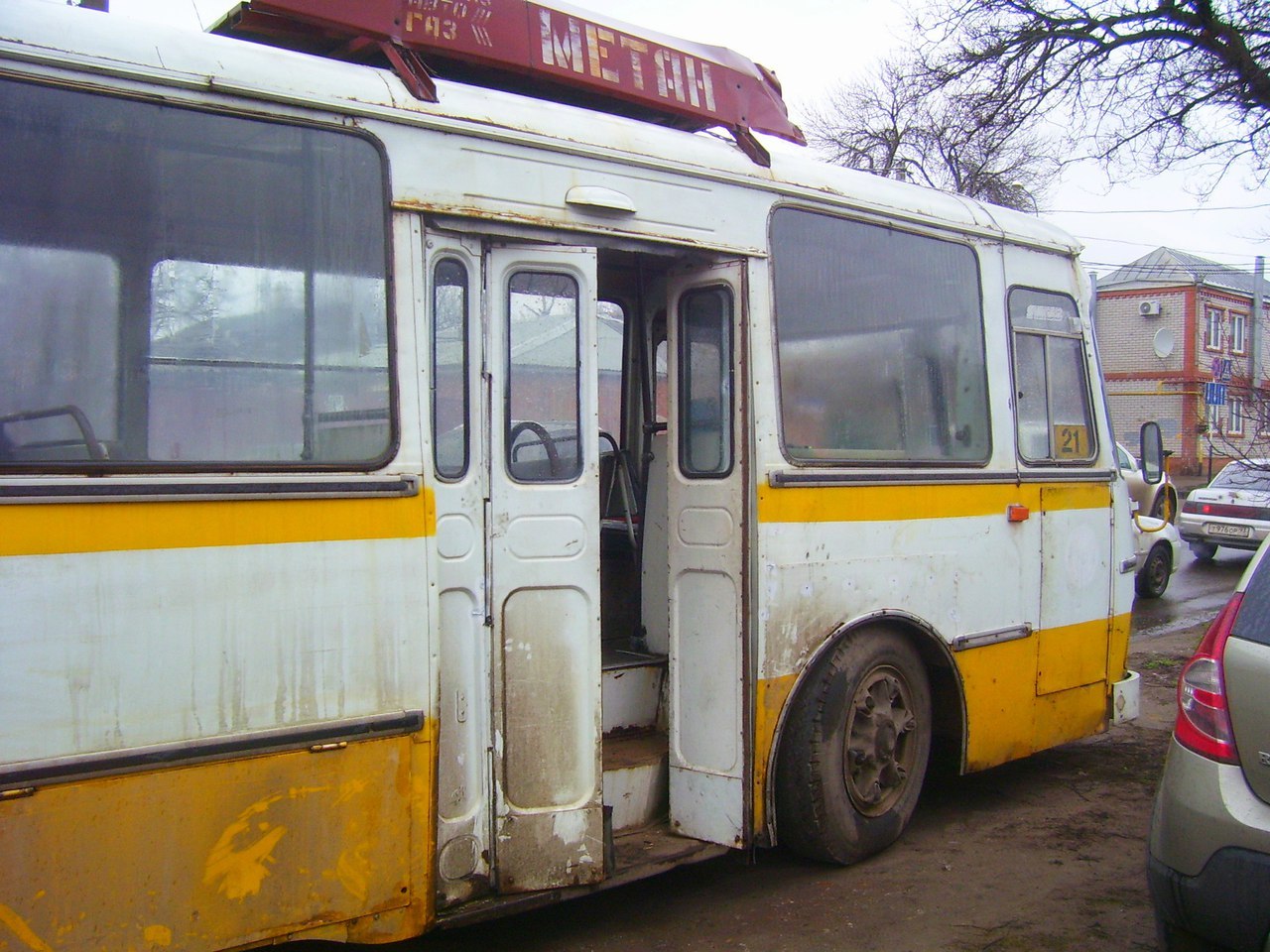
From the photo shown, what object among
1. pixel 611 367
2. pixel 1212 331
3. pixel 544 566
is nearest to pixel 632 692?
pixel 544 566

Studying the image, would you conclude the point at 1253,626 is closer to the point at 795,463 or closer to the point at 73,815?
the point at 795,463

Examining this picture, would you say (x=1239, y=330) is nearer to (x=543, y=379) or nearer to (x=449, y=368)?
(x=543, y=379)

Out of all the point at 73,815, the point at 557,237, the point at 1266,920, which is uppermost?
the point at 557,237

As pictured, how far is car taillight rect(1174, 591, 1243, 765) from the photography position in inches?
135

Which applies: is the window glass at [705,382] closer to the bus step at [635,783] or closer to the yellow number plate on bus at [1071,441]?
the bus step at [635,783]

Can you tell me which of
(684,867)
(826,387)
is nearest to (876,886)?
(684,867)

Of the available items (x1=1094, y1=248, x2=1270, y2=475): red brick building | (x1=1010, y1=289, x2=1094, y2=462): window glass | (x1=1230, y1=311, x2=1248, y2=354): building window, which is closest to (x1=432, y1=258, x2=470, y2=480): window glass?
(x1=1010, y1=289, x2=1094, y2=462): window glass

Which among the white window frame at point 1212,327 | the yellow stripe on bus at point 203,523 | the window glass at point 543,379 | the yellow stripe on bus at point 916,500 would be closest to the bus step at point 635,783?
the yellow stripe on bus at point 916,500

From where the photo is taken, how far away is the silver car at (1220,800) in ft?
10.7

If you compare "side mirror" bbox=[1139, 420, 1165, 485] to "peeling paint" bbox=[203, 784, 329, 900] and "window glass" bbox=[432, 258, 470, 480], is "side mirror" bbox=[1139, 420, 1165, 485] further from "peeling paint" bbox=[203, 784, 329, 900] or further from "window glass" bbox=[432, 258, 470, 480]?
"peeling paint" bbox=[203, 784, 329, 900]

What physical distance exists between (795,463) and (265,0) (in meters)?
2.52

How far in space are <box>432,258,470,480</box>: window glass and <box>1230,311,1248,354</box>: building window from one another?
46035 millimetres

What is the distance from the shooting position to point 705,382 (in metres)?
4.73

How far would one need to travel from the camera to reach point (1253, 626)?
355 cm
